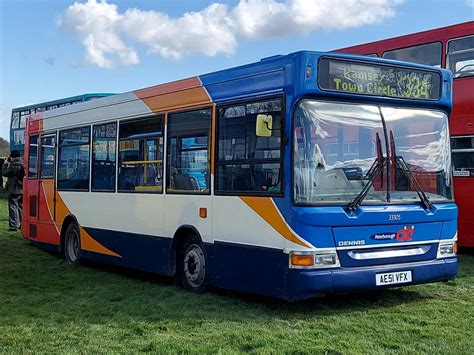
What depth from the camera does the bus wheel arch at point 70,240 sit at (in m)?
12.0

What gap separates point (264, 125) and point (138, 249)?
3.53 meters

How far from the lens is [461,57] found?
12.3 meters

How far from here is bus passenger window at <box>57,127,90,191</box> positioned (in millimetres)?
11672

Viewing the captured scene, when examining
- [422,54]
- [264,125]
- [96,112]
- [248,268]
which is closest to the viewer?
[264,125]

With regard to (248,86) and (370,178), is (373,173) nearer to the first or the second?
(370,178)

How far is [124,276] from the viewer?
1070 cm

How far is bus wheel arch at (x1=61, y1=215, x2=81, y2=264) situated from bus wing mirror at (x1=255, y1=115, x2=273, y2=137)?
18.3 ft

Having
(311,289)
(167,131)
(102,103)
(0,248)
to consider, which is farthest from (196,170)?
(0,248)

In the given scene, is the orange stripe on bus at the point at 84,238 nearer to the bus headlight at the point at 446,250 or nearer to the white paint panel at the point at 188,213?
the white paint panel at the point at 188,213

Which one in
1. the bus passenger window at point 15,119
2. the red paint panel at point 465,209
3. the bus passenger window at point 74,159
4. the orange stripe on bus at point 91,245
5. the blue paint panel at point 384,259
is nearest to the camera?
the blue paint panel at point 384,259

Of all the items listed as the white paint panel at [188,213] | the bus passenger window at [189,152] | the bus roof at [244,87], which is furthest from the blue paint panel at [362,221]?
the bus passenger window at [189,152]

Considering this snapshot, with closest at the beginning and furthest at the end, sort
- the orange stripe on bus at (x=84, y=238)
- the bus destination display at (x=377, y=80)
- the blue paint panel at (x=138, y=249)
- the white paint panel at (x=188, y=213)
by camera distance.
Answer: the bus destination display at (x=377, y=80) < the white paint panel at (x=188, y=213) < the blue paint panel at (x=138, y=249) < the orange stripe on bus at (x=84, y=238)

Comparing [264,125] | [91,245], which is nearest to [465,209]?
[264,125]

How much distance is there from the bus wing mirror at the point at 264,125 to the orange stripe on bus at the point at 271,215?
2.37ft
